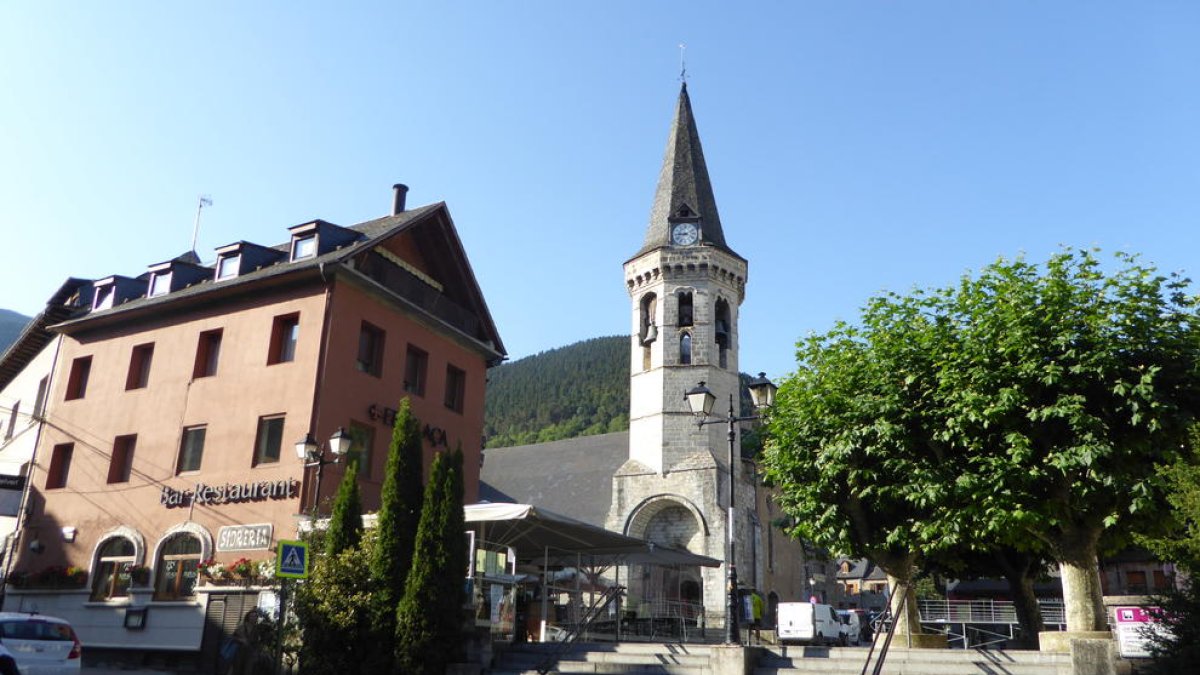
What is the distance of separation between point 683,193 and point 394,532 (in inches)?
1170

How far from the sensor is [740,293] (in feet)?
139

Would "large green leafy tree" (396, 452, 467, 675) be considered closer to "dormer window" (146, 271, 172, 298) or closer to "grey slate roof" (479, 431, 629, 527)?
"dormer window" (146, 271, 172, 298)

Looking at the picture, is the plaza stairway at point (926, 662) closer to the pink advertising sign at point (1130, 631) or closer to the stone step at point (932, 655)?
the stone step at point (932, 655)

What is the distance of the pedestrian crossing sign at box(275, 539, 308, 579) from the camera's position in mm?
14352

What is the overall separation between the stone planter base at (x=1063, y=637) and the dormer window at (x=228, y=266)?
67.2 feet

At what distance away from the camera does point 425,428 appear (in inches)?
958

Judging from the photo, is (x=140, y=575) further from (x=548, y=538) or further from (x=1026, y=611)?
(x=1026, y=611)

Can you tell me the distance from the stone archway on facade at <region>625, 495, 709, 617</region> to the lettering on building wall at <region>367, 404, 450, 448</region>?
1427 centimetres

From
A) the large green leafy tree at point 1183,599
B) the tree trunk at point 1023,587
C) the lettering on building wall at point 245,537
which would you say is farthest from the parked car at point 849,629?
the lettering on building wall at point 245,537

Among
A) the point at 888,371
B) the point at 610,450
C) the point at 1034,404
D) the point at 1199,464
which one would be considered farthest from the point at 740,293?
the point at 1199,464

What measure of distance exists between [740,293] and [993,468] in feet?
84.6

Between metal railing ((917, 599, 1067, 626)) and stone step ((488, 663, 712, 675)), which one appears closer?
stone step ((488, 663, 712, 675))

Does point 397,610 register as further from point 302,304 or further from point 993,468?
point 993,468

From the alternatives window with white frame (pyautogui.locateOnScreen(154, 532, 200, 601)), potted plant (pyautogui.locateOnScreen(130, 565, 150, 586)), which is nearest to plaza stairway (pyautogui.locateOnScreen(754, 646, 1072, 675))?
window with white frame (pyautogui.locateOnScreen(154, 532, 200, 601))
